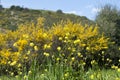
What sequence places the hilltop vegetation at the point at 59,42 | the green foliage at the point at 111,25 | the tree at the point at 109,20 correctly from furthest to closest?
the tree at the point at 109,20 < the green foliage at the point at 111,25 < the hilltop vegetation at the point at 59,42

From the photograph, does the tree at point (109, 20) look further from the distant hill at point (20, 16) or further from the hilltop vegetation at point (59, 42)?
the distant hill at point (20, 16)

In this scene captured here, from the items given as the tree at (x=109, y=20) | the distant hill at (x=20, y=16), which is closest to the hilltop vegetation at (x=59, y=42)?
the tree at (x=109, y=20)

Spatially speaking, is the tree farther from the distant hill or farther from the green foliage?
the distant hill

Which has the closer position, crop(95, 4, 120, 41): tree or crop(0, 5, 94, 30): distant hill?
crop(95, 4, 120, 41): tree

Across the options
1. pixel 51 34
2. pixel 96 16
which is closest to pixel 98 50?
pixel 51 34

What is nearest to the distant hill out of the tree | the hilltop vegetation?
the tree

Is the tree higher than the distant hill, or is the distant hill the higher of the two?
the tree

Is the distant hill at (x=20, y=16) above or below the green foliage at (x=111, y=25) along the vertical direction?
below

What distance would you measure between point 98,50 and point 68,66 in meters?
14.0

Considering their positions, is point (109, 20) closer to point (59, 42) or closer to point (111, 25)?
point (111, 25)

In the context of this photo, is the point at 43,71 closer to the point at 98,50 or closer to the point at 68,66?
the point at 68,66

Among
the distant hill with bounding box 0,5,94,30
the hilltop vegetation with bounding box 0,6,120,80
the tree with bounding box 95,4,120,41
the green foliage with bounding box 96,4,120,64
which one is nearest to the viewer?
the hilltop vegetation with bounding box 0,6,120,80

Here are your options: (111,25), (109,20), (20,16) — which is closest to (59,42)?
(111,25)

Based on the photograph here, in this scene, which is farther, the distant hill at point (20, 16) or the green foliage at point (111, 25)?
the distant hill at point (20, 16)
